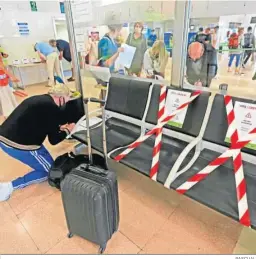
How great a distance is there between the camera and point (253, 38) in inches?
62.8

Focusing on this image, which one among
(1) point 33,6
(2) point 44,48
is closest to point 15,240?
(2) point 44,48

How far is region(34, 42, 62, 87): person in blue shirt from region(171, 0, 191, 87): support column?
15.4 feet

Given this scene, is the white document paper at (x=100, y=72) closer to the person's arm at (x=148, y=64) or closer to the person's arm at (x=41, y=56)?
the person's arm at (x=148, y=64)

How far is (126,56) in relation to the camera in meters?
2.44

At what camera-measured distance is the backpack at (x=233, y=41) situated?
1.65m

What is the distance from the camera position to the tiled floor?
57.4 inches

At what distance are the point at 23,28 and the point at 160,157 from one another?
6273 mm

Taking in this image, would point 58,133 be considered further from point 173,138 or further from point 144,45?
point 144,45

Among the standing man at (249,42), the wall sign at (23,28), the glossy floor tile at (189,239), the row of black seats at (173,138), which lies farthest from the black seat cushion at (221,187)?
the wall sign at (23,28)

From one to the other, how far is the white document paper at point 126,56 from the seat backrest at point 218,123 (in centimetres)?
114

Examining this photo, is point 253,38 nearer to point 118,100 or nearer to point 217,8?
point 217,8

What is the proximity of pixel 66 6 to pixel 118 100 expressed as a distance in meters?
1.37

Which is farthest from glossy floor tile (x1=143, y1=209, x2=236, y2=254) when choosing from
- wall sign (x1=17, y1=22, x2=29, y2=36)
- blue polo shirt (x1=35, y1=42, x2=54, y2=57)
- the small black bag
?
wall sign (x1=17, y1=22, x2=29, y2=36)

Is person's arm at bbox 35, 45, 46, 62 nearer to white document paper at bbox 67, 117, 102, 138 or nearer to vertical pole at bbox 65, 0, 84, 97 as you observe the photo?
vertical pole at bbox 65, 0, 84, 97
